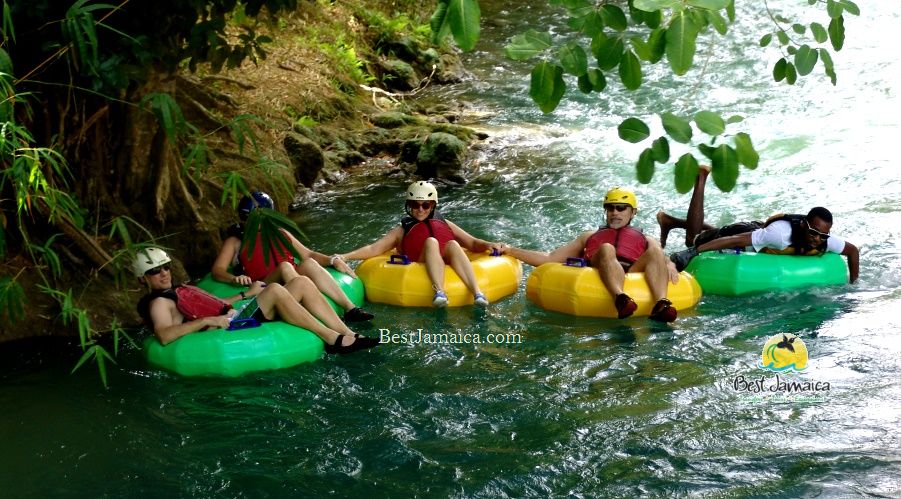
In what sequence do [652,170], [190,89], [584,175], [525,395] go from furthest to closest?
[584,175]
[190,89]
[525,395]
[652,170]

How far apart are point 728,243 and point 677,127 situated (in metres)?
5.22

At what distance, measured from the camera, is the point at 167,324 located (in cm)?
570

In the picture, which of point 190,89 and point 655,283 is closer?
point 655,283

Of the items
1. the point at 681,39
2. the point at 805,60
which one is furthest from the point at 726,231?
the point at 681,39

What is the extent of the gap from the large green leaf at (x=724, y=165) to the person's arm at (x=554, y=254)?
488 centimetres

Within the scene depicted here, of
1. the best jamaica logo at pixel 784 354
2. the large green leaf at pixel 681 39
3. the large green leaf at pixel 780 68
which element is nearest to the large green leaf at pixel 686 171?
the large green leaf at pixel 681 39

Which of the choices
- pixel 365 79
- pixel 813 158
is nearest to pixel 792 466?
pixel 813 158

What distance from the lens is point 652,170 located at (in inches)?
90.5

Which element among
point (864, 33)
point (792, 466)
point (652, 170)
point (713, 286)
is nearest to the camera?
point (652, 170)

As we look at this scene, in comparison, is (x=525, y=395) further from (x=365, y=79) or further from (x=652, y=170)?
(x=365, y=79)

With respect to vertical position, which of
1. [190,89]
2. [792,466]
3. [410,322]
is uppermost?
[190,89]

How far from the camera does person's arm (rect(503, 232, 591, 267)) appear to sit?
23.2 feet

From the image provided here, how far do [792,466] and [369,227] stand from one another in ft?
17.4

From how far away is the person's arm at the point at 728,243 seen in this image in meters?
7.03
